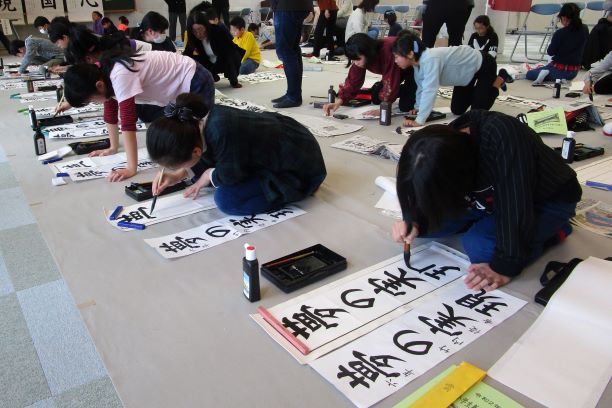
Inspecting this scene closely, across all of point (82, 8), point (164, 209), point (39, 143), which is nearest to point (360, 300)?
Answer: point (164, 209)

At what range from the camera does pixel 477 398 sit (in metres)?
0.98

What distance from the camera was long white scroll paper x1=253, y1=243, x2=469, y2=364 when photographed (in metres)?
1.17

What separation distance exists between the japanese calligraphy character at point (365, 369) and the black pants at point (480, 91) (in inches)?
105

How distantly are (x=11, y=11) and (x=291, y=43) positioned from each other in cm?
660

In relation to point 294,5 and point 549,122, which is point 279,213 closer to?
point 549,122

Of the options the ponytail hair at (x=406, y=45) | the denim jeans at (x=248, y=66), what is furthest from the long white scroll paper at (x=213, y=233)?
the denim jeans at (x=248, y=66)

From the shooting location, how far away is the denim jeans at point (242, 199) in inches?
72.1

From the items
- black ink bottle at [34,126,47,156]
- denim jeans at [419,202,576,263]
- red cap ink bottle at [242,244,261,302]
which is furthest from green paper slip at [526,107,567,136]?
black ink bottle at [34,126,47,156]

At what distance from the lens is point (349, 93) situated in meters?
3.54

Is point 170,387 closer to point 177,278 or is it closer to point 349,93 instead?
point 177,278

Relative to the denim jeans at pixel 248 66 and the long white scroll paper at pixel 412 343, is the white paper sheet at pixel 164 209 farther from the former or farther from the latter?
the denim jeans at pixel 248 66

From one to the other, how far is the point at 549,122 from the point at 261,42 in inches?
255

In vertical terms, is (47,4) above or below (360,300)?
above

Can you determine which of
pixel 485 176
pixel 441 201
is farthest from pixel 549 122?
pixel 441 201
